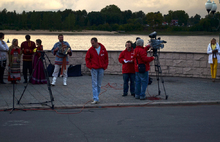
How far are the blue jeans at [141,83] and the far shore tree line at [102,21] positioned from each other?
2328 cm

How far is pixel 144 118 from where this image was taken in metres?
7.25

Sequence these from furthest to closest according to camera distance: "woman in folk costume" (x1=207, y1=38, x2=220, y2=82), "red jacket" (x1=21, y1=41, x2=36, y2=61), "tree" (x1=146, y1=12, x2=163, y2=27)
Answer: "tree" (x1=146, y1=12, x2=163, y2=27) → "woman in folk costume" (x1=207, y1=38, x2=220, y2=82) → "red jacket" (x1=21, y1=41, x2=36, y2=61)

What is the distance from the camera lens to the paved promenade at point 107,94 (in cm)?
891

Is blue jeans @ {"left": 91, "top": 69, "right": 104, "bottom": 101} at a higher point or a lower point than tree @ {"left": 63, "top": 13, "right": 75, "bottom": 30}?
lower

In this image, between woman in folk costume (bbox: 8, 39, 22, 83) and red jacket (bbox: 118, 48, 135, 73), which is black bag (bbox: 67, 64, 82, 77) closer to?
woman in folk costume (bbox: 8, 39, 22, 83)

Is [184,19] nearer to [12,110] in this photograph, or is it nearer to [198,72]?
[198,72]

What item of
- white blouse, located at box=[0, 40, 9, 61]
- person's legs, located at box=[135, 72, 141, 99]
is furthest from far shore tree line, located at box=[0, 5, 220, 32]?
person's legs, located at box=[135, 72, 141, 99]

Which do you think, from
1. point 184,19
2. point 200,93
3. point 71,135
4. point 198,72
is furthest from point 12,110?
point 184,19

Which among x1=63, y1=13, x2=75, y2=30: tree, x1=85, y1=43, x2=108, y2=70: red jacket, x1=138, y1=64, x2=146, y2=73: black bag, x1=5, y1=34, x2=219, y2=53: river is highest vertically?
x1=63, y1=13, x2=75, y2=30: tree

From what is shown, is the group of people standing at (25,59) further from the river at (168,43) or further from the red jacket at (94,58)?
the river at (168,43)

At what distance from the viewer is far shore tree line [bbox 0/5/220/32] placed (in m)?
34.3

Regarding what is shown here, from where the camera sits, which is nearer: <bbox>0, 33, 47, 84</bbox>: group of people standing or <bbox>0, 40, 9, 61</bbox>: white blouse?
<bbox>0, 40, 9, 61</bbox>: white blouse

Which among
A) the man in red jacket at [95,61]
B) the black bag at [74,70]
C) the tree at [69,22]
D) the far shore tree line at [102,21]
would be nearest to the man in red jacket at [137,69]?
the man in red jacket at [95,61]

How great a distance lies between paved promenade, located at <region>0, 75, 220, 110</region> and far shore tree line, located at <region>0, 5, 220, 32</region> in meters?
20.4
